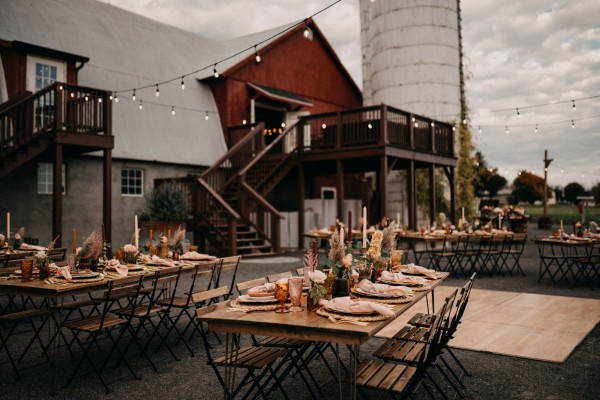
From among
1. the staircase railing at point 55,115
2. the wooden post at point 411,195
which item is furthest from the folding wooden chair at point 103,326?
the wooden post at point 411,195

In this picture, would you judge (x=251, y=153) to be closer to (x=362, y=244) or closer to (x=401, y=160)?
(x=401, y=160)

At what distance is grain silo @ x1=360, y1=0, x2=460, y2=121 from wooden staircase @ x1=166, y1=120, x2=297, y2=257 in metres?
6.22

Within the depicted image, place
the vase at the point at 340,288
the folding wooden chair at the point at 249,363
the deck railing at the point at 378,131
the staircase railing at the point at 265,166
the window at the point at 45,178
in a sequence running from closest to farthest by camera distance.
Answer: the folding wooden chair at the point at 249,363 → the vase at the point at 340,288 → the window at the point at 45,178 → the deck railing at the point at 378,131 → the staircase railing at the point at 265,166

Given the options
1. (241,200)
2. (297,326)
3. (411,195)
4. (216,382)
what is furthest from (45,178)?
(297,326)

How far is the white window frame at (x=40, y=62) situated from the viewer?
13062 millimetres

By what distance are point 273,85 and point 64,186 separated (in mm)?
9775

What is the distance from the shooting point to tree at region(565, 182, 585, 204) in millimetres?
44000

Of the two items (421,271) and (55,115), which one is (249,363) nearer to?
(421,271)

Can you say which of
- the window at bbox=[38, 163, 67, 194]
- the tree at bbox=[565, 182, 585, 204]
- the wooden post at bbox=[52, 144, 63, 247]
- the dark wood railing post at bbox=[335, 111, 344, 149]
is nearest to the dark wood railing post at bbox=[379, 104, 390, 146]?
the dark wood railing post at bbox=[335, 111, 344, 149]

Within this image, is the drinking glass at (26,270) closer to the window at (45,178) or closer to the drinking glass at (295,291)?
the drinking glass at (295,291)

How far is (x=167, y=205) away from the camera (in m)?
13.8

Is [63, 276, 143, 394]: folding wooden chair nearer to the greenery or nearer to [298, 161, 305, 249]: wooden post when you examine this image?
the greenery

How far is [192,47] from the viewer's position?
20.0 meters

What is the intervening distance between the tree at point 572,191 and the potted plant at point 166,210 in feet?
137
